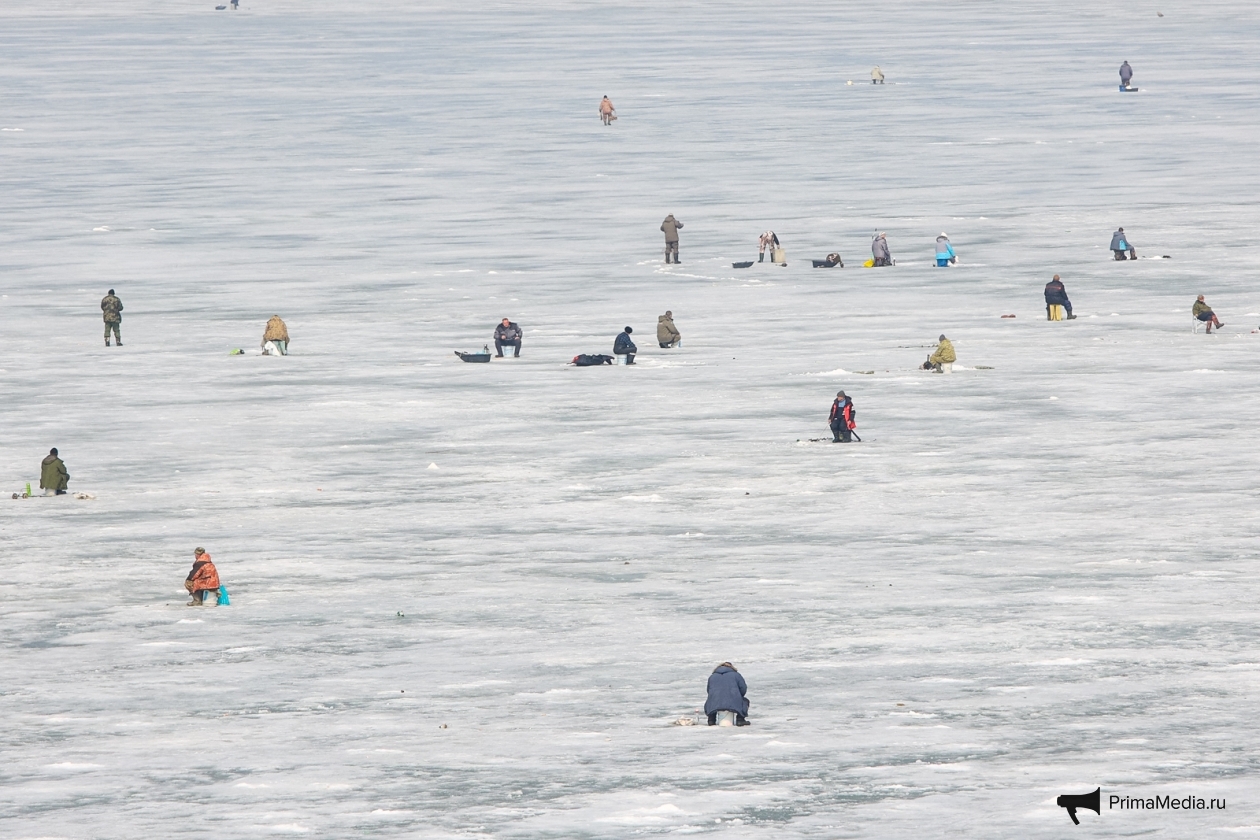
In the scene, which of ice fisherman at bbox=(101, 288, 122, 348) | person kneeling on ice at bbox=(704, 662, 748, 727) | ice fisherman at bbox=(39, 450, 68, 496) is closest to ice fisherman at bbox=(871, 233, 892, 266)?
ice fisherman at bbox=(101, 288, 122, 348)

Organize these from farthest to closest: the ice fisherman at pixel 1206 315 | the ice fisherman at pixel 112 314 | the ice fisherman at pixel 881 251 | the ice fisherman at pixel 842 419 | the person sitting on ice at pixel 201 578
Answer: the ice fisherman at pixel 881 251 < the ice fisherman at pixel 112 314 < the ice fisherman at pixel 1206 315 < the ice fisherman at pixel 842 419 < the person sitting on ice at pixel 201 578

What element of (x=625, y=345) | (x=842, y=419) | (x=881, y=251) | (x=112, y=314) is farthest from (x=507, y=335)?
(x=881, y=251)

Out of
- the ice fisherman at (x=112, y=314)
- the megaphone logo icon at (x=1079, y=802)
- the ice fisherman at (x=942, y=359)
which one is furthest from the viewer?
the ice fisherman at (x=112, y=314)

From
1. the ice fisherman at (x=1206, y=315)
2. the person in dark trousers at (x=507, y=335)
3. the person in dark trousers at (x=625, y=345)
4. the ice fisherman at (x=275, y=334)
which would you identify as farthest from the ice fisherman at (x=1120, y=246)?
the ice fisherman at (x=275, y=334)

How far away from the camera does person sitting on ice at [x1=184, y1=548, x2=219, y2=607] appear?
24.0m

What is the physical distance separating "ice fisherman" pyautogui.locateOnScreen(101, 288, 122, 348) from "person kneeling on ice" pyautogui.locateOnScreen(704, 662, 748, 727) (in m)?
25.9

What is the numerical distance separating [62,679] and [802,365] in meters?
20.4

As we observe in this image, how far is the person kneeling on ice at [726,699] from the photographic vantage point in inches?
754

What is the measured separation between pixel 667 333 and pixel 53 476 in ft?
48.6

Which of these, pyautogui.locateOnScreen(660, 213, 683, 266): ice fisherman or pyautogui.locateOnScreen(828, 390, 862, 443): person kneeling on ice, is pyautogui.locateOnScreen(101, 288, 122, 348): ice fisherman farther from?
pyautogui.locateOnScreen(828, 390, 862, 443): person kneeling on ice

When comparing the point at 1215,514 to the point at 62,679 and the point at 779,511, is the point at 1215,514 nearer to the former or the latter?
→ the point at 779,511

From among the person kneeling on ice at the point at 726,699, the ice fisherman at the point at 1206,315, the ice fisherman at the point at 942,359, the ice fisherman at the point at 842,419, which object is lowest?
the person kneeling on ice at the point at 726,699

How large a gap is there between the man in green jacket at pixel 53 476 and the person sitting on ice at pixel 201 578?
6523 mm

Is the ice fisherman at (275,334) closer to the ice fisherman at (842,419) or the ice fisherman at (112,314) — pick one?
the ice fisherman at (112,314)
